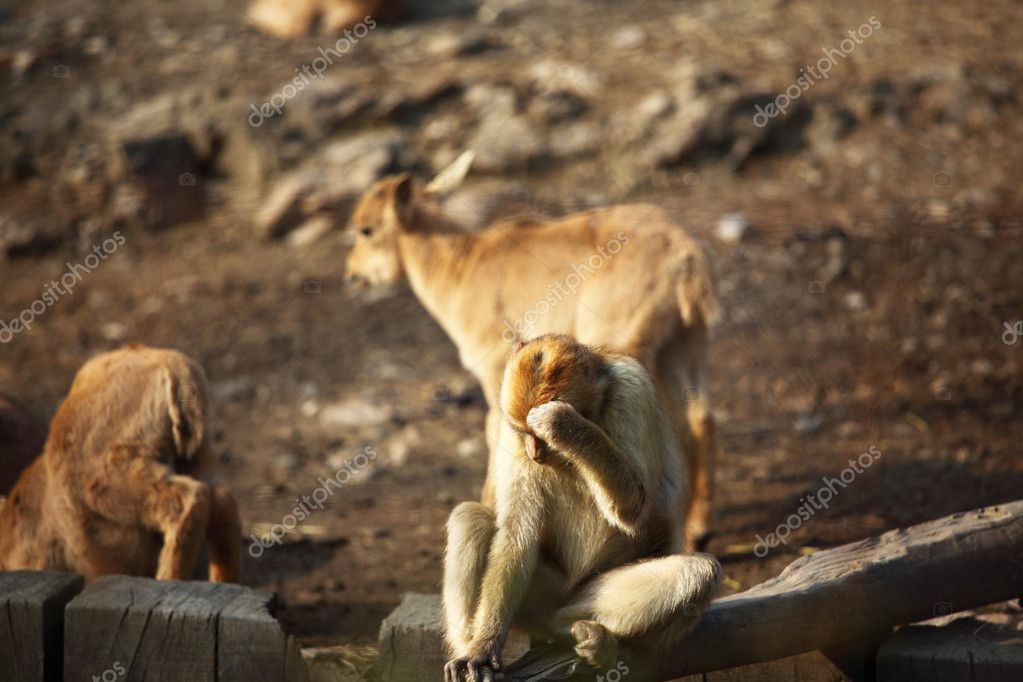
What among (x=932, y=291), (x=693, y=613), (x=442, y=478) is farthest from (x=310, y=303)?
(x=693, y=613)

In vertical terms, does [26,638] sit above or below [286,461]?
above

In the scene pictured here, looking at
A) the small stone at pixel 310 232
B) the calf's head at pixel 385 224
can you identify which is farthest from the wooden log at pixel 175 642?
the small stone at pixel 310 232

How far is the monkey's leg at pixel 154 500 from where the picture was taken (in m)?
5.44

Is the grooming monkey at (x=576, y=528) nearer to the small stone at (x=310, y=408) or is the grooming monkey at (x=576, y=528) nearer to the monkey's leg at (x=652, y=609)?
the monkey's leg at (x=652, y=609)

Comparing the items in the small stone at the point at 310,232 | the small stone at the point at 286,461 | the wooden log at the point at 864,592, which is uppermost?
the wooden log at the point at 864,592

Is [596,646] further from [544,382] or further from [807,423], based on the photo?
[807,423]

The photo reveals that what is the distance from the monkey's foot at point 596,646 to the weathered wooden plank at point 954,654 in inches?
40.8

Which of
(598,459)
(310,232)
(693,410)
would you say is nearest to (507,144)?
(310,232)

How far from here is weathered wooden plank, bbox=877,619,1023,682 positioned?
12.8 feet

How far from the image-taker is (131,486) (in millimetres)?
5512

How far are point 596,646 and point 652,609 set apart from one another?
0.21 metres

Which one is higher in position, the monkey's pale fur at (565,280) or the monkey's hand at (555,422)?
the monkey's hand at (555,422)

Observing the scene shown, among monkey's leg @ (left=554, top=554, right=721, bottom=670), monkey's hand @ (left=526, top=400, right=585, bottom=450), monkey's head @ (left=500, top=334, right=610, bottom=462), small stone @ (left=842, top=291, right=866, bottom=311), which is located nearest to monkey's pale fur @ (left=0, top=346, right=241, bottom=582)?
monkey's head @ (left=500, top=334, right=610, bottom=462)

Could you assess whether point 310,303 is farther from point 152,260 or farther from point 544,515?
point 544,515
